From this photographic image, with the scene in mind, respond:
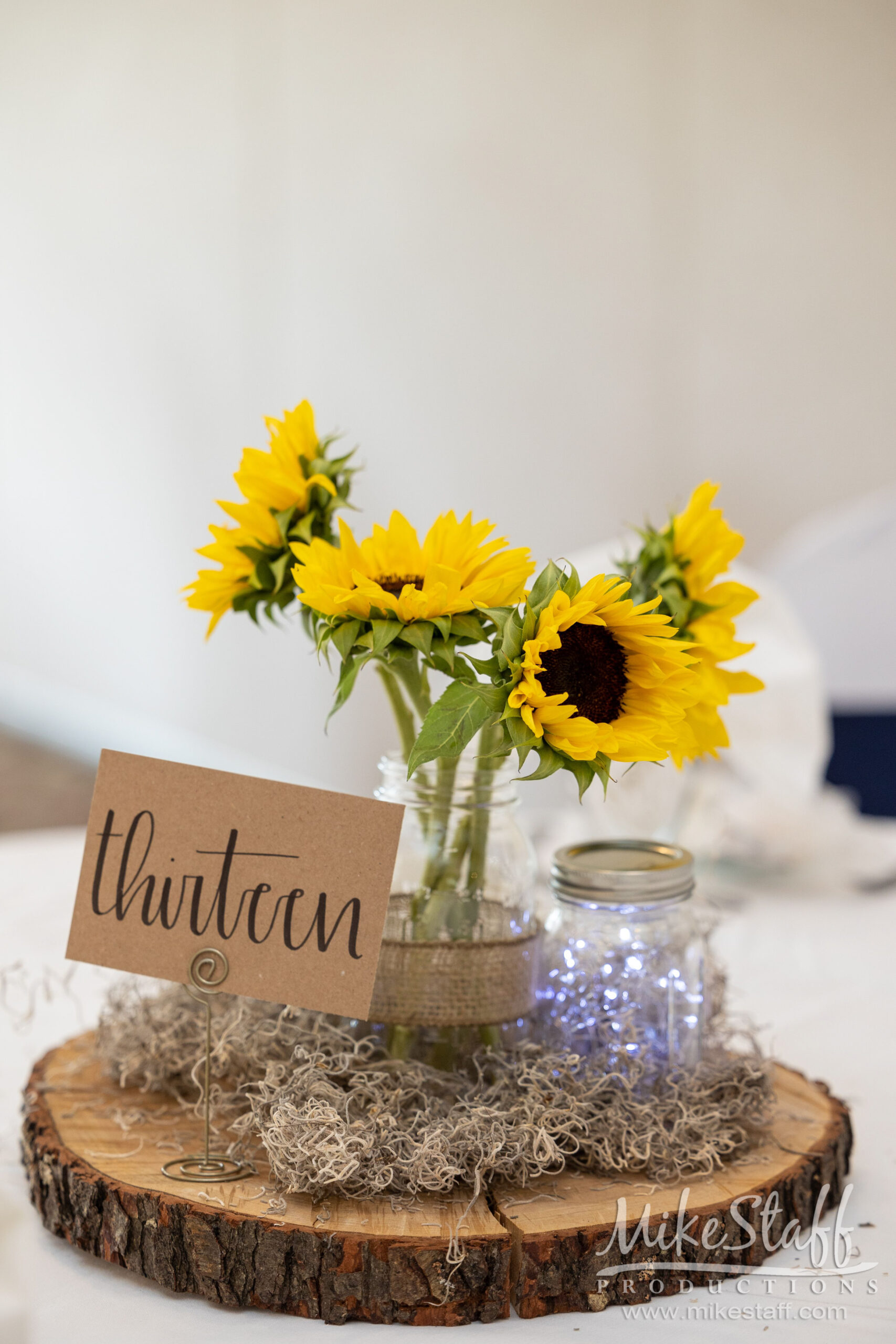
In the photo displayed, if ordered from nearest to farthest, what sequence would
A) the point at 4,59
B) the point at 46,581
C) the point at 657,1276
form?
the point at 657,1276 → the point at 4,59 → the point at 46,581

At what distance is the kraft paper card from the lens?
0.60 metres

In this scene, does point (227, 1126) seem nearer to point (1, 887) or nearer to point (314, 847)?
point (314, 847)

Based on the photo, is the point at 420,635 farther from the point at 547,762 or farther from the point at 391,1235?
the point at 391,1235

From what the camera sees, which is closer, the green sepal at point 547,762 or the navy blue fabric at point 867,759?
the green sepal at point 547,762

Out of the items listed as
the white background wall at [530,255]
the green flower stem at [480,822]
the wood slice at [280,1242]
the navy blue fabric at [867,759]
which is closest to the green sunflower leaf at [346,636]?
the green flower stem at [480,822]

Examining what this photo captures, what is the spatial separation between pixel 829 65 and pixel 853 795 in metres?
1.72

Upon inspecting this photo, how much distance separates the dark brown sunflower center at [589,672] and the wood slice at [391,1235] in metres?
0.24

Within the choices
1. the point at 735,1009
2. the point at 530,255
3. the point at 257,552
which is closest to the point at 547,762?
the point at 257,552

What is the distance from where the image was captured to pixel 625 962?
65 centimetres

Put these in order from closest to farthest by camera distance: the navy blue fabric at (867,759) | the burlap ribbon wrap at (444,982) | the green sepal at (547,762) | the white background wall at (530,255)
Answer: the green sepal at (547,762), the burlap ribbon wrap at (444,982), the navy blue fabric at (867,759), the white background wall at (530,255)

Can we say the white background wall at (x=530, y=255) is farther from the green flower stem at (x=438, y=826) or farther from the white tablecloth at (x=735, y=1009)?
the green flower stem at (x=438, y=826)

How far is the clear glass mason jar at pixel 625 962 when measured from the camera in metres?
0.65

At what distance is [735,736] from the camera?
4.39ft

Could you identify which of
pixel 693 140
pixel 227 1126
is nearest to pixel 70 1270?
pixel 227 1126
